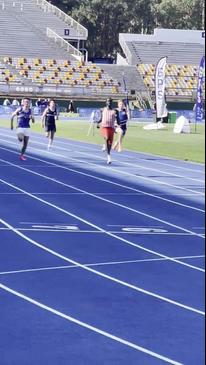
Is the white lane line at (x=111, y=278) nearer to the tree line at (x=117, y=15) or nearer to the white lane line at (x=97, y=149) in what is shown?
the white lane line at (x=97, y=149)

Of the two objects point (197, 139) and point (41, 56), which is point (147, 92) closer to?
point (41, 56)

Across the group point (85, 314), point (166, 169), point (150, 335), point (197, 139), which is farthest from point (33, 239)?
point (197, 139)

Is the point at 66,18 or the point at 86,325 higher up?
the point at 66,18

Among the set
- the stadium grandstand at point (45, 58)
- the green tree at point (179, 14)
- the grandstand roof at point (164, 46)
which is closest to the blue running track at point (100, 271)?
the stadium grandstand at point (45, 58)

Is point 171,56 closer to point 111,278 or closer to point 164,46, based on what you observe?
point 164,46

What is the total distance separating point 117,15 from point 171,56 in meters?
11.4

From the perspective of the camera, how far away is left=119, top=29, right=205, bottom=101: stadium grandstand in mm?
82812

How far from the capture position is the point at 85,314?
9.70m

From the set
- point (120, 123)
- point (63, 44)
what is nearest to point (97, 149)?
point (120, 123)

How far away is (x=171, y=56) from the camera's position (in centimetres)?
8756

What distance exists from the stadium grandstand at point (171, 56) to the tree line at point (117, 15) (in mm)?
6732

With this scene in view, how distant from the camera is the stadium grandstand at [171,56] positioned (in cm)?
8281

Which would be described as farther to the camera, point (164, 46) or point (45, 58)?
point (164, 46)

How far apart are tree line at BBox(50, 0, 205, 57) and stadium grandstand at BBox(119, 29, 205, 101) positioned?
673 cm
